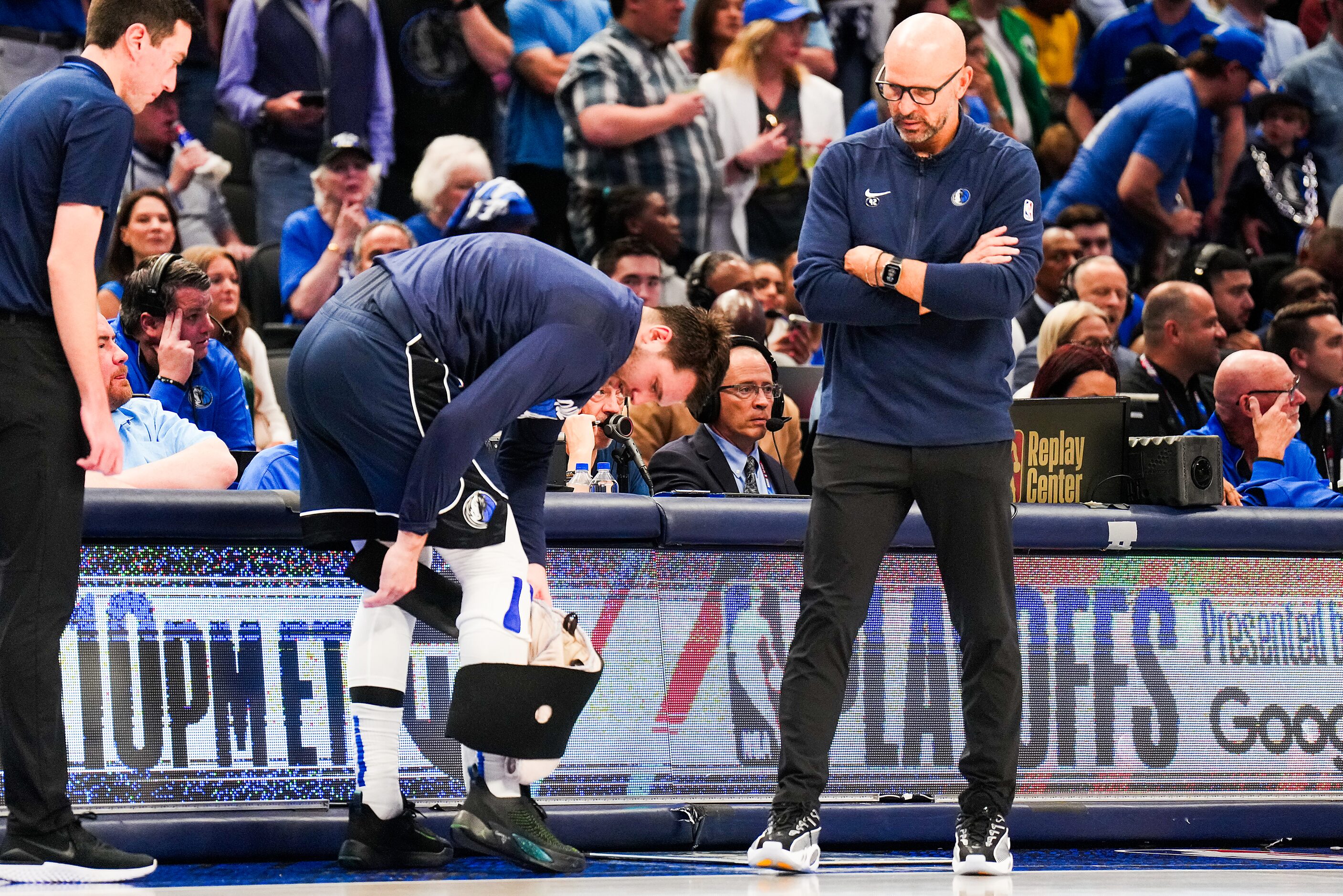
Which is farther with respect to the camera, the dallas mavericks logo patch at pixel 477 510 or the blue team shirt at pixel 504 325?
the dallas mavericks logo patch at pixel 477 510

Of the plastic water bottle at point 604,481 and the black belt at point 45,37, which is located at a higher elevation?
the black belt at point 45,37

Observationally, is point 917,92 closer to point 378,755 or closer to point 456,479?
point 456,479

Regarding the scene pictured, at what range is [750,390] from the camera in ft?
18.2

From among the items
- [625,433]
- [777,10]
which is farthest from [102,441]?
[777,10]

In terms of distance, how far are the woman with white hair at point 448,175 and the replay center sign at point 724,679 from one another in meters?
3.79

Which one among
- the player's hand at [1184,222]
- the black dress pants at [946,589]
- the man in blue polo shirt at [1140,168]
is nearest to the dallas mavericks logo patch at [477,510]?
the black dress pants at [946,589]

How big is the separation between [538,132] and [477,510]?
16.5 feet

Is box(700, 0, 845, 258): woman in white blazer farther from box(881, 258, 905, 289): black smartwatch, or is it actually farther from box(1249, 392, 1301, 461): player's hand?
box(881, 258, 905, 289): black smartwatch

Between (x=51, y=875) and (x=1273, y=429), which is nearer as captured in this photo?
(x=51, y=875)

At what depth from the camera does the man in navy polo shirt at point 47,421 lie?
3.39 meters

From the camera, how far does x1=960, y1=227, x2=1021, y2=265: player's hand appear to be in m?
3.82

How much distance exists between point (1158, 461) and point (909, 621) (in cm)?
92

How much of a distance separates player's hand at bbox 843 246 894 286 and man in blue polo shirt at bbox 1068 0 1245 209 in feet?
21.9

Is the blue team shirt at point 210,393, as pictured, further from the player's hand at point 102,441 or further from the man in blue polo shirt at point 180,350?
the player's hand at point 102,441
